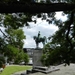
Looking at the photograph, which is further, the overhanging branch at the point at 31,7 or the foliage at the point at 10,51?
the foliage at the point at 10,51

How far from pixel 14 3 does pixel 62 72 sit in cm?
933

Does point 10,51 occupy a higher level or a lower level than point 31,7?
lower

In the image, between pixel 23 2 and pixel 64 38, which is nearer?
pixel 23 2

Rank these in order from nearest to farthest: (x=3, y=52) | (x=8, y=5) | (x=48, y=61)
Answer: (x=8, y=5) < (x=3, y=52) < (x=48, y=61)

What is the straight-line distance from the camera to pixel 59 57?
367 inches

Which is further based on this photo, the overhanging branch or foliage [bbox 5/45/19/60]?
foliage [bbox 5/45/19/60]

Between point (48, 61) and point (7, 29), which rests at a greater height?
point (7, 29)

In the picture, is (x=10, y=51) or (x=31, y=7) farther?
(x=10, y=51)

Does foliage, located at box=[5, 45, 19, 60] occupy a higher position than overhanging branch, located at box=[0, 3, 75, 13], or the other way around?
overhanging branch, located at box=[0, 3, 75, 13]

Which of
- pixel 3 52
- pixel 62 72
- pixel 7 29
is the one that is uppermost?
pixel 7 29

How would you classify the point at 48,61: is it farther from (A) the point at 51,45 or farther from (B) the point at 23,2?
(B) the point at 23,2

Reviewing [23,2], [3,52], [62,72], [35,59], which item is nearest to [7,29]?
[3,52]

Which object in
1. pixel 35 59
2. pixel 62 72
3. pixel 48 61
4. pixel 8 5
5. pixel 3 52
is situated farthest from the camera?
pixel 35 59

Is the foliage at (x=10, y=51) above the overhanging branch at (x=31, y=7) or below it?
below
